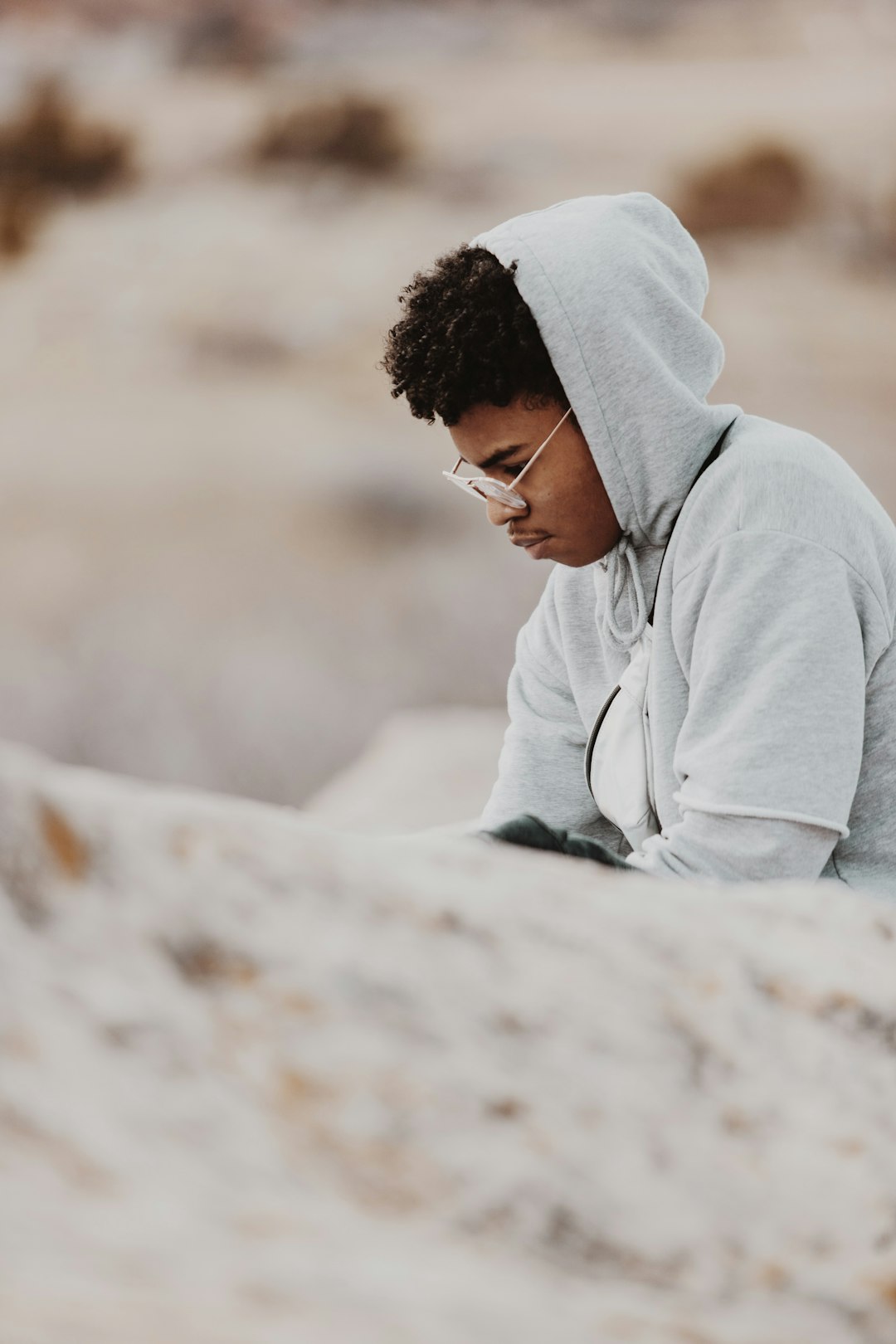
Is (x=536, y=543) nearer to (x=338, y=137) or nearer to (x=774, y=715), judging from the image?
(x=774, y=715)

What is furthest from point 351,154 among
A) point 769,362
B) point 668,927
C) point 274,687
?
point 668,927

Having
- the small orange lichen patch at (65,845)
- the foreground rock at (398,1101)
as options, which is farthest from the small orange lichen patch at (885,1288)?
the small orange lichen patch at (65,845)

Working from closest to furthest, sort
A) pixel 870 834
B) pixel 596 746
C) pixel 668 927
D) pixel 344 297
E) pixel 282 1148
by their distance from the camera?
1. pixel 282 1148
2. pixel 668 927
3. pixel 870 834
4. pixel 596 746
5. pixel 344 297

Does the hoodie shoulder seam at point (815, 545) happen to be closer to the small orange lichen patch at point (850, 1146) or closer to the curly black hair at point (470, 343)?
the curly black hair at point (470, 343)

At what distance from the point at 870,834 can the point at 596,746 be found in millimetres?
275

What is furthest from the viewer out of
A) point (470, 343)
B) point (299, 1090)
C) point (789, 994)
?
point (470, 343)

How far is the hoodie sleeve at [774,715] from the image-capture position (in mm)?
902

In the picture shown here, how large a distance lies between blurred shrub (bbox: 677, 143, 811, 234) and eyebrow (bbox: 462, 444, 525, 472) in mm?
4975

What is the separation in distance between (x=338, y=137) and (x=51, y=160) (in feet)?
4.71

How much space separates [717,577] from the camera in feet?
3.20

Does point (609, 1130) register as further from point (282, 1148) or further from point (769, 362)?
point (769, 362)

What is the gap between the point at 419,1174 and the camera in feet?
1.49

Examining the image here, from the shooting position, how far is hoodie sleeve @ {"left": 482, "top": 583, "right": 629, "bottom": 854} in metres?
1.28

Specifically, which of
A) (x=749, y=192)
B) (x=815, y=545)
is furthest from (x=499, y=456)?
(x=749, y=192)
